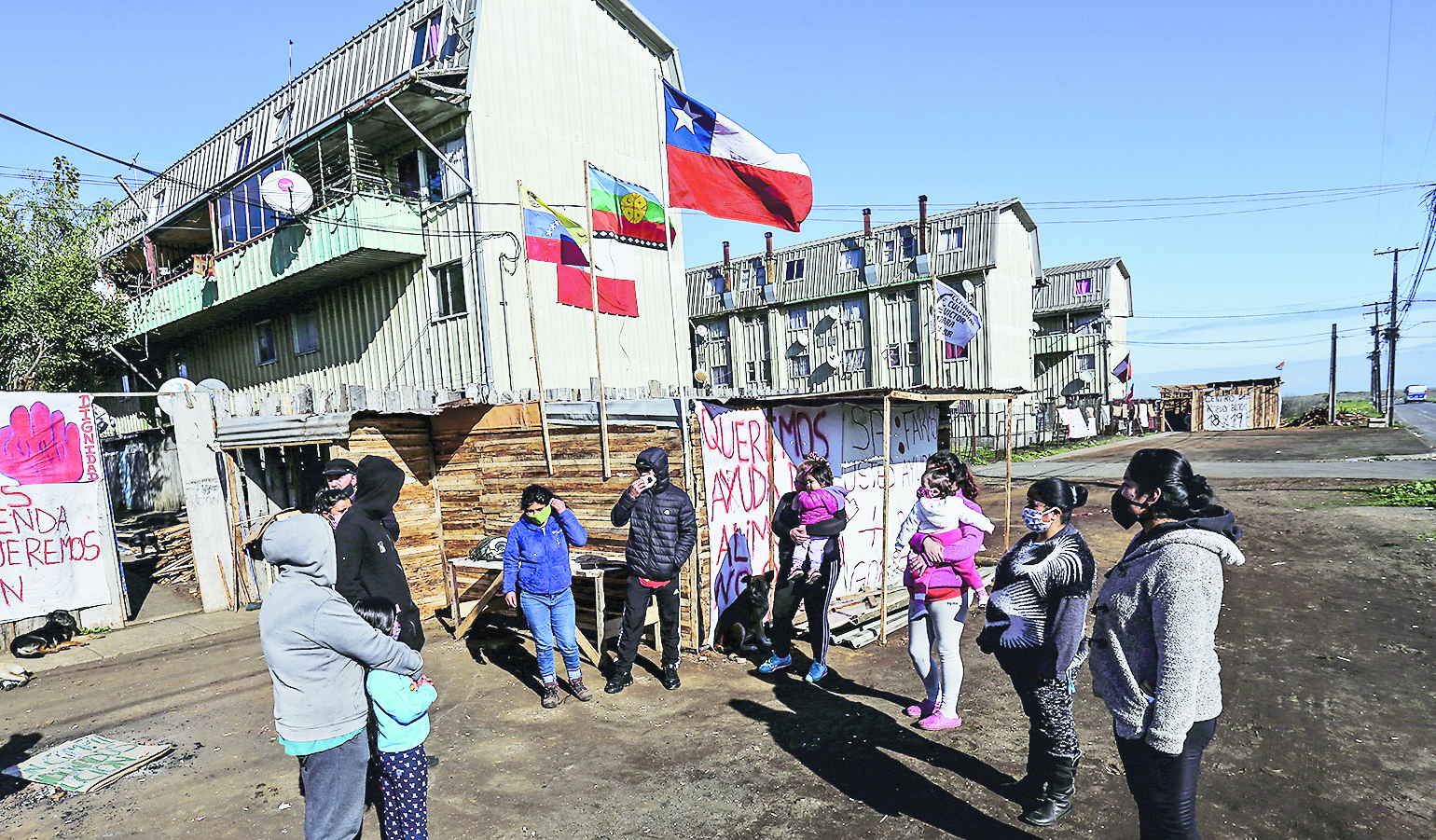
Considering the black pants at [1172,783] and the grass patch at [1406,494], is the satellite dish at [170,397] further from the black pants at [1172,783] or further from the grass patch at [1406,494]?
the grass patch at [1406,494]

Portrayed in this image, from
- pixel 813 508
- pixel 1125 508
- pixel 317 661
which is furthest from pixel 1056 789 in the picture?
pixel 317 661

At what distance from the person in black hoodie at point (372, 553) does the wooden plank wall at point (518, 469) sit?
3.19m

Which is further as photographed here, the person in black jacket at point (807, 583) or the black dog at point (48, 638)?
the black dog at point (48, 638)

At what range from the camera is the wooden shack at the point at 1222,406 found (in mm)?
42344

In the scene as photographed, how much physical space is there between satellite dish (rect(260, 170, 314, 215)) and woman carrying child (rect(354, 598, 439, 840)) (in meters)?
13.8

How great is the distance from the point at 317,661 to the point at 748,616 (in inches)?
202

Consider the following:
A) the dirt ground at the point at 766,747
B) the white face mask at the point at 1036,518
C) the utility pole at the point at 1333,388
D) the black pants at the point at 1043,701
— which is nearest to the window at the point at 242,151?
the dirt ground at the point at 766,747

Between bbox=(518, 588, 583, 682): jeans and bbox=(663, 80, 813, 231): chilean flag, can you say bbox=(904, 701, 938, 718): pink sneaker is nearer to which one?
bbox=(518, 588, 583, 682): jeans

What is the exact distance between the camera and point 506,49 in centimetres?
1435

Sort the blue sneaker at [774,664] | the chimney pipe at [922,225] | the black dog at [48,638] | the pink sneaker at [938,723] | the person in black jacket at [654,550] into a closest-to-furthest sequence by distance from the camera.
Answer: the pink sneaker at [938,723] → the person in black jacket at [654,550] → the blue sneaker at [774,664] → the black dog at [48,638] → the chimney pipe at [922,225]

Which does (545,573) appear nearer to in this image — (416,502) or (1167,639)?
(416,502)

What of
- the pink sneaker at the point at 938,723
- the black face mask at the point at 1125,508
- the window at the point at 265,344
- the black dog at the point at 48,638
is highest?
the window at the point at 265,344

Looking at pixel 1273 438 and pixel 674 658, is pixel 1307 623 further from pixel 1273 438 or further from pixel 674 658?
pixel 1273 438

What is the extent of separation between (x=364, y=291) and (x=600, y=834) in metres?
15.4
